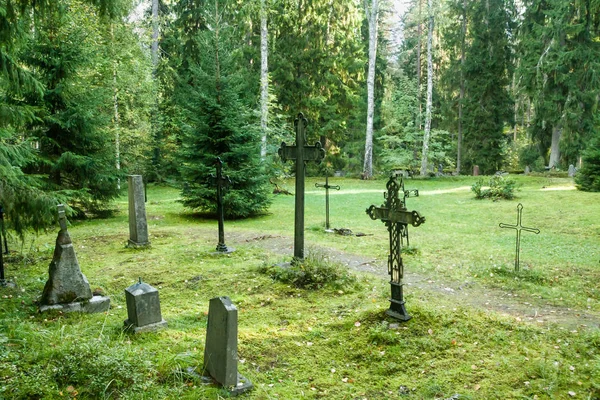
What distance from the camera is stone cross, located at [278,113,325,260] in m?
7.12

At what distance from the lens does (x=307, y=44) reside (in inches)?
1067

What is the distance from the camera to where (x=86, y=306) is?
5145 mm

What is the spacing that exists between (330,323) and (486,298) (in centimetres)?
272

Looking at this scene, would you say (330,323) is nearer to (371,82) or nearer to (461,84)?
(371,82)

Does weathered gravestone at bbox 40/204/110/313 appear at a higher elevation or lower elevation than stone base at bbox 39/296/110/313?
higher

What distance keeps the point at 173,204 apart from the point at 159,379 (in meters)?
13.6

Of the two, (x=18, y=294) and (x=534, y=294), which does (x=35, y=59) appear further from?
(x=534, y=294)

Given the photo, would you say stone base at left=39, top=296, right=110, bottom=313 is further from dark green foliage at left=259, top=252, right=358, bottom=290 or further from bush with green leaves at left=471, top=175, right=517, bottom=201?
bush with green leaves at left=471, top=175, right=517, bottom=201

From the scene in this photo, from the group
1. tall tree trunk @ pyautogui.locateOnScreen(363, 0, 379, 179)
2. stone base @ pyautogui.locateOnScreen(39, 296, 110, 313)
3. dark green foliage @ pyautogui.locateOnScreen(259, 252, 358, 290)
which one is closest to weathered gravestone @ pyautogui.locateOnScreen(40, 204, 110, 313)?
stone base @ pyautogui.locateOnScreen(39, 296, 110, 313)

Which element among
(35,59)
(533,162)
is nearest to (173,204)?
(35,59)

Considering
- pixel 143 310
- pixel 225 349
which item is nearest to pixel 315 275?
pixel 143 310

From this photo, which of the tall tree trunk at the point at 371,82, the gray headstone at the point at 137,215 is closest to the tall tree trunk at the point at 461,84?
the tall tree trunk at the point at 371,82

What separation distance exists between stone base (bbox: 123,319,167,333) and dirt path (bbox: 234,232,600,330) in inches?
147

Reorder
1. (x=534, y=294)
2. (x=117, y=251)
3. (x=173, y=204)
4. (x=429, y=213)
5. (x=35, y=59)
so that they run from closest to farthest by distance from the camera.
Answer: (x=534, y=294) < (x=117, y=251) < (x=35, y=59) < (x=429, y=213) < (x=173, y=204)
